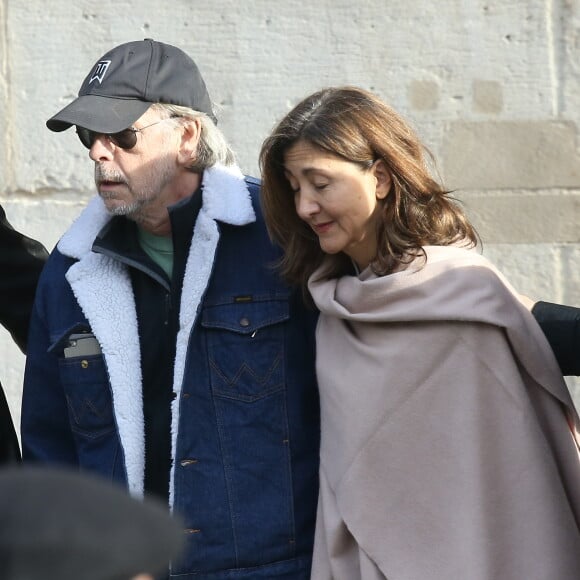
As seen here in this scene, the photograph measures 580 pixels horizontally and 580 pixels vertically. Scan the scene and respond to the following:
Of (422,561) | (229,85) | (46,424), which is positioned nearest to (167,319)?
(46,424)

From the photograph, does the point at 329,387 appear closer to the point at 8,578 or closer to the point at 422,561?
the point at 422,561

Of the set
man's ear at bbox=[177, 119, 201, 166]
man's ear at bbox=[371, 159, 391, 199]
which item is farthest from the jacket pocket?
man's ear at bbox=[371, 159, 391, 199]

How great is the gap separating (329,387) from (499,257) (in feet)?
5.96

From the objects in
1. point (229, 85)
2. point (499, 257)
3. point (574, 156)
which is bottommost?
point (499, 257)

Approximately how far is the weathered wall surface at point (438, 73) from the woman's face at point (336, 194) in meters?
1.71

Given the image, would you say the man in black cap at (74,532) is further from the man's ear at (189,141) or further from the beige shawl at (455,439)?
the man's ear at (189,141)

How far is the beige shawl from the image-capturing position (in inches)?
100

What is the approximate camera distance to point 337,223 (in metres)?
2.68

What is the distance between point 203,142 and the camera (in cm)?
304

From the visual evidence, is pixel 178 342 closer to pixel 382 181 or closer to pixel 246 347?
pixel 246 347

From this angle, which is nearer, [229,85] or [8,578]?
[8,578]

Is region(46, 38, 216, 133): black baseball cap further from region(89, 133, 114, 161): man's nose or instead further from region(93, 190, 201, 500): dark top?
region(93, 190, 201, 500): dark top

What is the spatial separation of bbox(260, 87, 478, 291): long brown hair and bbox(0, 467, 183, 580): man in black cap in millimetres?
1463

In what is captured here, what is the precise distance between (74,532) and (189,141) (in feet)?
6.18
